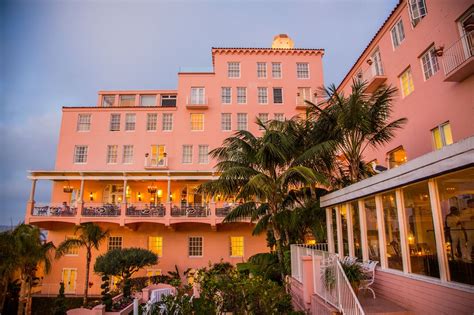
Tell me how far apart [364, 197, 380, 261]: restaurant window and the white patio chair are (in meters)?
0.23

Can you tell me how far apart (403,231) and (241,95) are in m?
22.8

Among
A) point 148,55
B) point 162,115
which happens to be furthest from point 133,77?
point 162,115

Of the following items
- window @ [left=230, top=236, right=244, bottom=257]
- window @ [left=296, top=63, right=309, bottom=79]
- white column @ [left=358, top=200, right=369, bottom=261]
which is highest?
window @ [left=296, top=63, right=309, bottom=79]

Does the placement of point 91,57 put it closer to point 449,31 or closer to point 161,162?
point 161,162

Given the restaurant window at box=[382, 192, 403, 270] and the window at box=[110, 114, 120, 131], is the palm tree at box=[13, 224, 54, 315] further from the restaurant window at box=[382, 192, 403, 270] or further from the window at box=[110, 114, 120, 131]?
the restaurant window at box=[382, 192, 403, 270]

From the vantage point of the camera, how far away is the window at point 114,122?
2789cm

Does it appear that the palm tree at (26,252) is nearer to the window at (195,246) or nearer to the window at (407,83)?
the window at (195,246)

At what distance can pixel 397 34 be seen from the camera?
18.3 metres

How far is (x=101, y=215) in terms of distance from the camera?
76.7 feet

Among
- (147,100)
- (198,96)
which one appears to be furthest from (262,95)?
(147,100)

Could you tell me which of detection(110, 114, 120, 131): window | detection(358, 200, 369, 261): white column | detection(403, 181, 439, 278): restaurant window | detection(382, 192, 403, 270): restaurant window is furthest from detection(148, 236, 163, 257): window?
detection(403, 181, 439, 278): restaurant window

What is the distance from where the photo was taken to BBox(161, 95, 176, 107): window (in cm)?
2945

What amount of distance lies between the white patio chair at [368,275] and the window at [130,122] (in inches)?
936

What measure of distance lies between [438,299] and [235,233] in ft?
64.9
